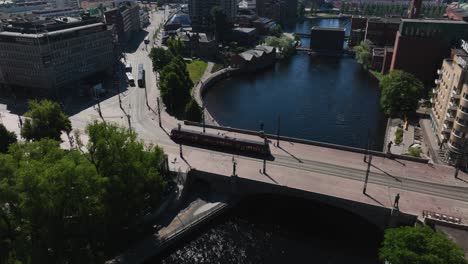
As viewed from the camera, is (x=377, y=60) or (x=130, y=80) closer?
(x=130, y=80)

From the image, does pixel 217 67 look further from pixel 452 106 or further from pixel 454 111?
pixel 454 111

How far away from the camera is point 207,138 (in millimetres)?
77938

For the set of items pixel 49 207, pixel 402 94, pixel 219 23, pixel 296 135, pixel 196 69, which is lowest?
pixel 296 135

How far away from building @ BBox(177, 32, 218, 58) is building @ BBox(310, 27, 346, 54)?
60151 millimetres

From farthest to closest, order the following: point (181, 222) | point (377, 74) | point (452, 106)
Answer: point (377, 74), point (452, 106), point (181, 222)

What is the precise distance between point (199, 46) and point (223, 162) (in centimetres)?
11372

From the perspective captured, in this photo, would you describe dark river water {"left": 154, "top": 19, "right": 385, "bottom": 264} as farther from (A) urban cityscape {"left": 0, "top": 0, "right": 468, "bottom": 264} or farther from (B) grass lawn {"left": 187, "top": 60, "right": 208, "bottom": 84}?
(B) grass lawn {"left": 187, "top": 60, "right": 208, "bottom": 84}

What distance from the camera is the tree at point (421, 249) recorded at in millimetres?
41062

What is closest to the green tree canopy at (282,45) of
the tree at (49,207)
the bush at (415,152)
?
the bush at (415,152)

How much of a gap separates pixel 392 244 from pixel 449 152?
3809cm

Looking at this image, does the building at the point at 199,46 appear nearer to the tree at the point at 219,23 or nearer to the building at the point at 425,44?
the tree at the point at 219,23

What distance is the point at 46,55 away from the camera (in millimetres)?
106375

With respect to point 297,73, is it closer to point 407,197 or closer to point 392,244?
point 407,197

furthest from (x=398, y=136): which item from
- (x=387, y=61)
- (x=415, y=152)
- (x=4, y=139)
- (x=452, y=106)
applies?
(x=4, y=139)
